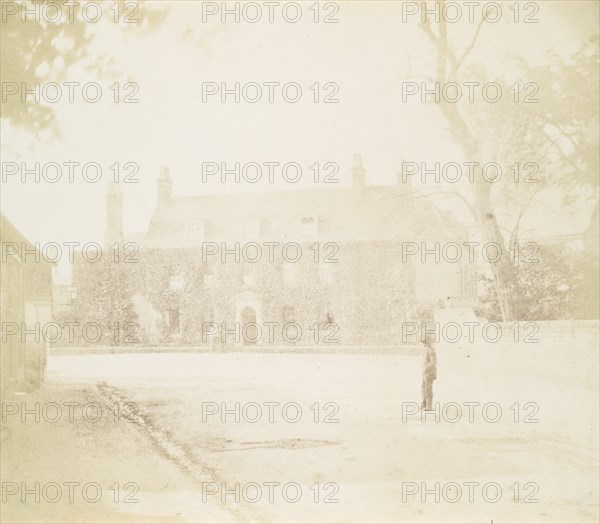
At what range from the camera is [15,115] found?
12.3 ft

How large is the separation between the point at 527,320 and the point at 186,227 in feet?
7.51

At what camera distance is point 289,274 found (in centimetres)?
361

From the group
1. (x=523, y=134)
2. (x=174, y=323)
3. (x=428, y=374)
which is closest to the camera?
(x=174, y=323)

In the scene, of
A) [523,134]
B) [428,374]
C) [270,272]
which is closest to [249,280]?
[270,272]

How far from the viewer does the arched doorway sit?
355 cm

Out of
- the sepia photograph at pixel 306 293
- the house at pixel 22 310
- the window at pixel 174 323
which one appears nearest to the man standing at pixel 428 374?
the sepia photograph at pixel 306 293

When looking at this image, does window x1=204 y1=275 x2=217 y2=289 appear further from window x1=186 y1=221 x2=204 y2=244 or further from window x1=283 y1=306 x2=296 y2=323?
window x1=283 y1=306 x2=296 y2=323

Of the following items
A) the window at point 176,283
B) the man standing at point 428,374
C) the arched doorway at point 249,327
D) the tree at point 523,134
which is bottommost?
the man standing at point 428,374

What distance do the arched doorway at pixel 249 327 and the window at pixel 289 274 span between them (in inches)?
10.6

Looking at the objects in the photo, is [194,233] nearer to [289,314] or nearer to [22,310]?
[289,314]

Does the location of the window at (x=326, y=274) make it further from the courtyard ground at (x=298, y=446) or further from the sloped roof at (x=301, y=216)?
the courtyard ground at (x=298, y=446)

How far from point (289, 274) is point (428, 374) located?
103 centimetres

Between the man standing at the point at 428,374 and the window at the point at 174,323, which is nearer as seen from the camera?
the window at the point at 174,323

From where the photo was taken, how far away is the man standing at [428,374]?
364cm
